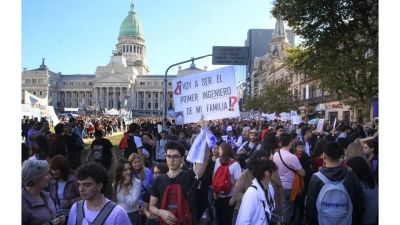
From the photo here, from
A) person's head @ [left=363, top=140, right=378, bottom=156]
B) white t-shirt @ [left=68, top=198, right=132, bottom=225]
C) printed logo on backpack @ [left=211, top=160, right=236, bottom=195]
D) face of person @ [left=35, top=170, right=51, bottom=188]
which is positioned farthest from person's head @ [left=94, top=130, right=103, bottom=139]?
white t-shirt @ [left=68, top=198, right=132, bottom=225]

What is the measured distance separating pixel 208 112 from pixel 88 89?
14846 centimetres

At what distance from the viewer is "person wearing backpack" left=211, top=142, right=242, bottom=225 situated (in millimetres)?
6594

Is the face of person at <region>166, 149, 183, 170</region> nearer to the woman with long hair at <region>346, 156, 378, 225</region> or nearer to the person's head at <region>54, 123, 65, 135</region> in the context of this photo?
the woman with long hair at <region>346, 156, 378, 225</region>

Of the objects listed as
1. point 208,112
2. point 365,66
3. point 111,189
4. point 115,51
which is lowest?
point 111,189

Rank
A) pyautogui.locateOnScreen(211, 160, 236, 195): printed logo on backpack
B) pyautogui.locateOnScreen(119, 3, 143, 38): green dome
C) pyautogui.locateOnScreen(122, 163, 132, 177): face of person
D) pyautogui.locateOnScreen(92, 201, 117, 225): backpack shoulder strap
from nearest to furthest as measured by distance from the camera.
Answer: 1. pyautogui.locateOnScreen(92, 201, 117, 225): backpack shoulder strap
2. pyautogui.locateOnScreen(122, 163, 132, 177): face of person
3. pyautogui.locateOnScreen(211, 160, 236, 195): printed logo on backpack
4. pyautogui.locateOnScreen(119, 3, 143, 38): green dome

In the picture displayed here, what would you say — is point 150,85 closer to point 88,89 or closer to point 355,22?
point 88,89

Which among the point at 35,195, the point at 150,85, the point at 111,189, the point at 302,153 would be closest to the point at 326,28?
the point at 302,153

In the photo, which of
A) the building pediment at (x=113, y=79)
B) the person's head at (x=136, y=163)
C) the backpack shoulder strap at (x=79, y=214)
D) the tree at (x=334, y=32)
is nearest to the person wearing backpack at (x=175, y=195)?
the backpack shoulder strap at (x=79, y=214)

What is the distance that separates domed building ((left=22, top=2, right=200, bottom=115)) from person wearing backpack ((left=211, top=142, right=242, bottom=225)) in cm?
13528

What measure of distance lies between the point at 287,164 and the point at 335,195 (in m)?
1.84

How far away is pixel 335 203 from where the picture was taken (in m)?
4.84

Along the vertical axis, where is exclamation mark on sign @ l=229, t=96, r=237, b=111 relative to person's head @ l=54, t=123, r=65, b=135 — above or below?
above
